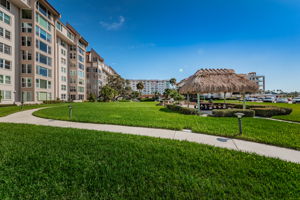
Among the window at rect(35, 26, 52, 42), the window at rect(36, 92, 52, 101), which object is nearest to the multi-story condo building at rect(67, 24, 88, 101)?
the window at rect(36, 92, 52, 101)

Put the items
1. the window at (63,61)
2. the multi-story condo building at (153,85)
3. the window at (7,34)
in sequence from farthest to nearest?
the multi-story condo building at (153,85)
the window at (63,61)
the window at (7,34)

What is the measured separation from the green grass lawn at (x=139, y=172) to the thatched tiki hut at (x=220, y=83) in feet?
34.4

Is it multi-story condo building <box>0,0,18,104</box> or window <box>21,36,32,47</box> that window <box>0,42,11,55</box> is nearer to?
multi-story condo building <box>0,0,18,104</box>

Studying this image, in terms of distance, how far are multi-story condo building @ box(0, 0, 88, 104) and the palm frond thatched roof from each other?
961 inches

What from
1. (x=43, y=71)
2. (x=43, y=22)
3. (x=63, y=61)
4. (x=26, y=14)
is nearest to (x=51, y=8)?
(x=43, y=22)

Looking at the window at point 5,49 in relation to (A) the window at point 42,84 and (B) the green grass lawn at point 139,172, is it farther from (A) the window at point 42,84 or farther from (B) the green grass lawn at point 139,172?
(B) the green grass lawn at point 139,172

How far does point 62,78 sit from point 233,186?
4145 cm

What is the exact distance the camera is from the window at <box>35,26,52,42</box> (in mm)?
25237

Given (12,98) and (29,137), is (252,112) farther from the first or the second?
(12,98)

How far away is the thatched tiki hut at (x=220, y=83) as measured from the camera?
13195 millimetres

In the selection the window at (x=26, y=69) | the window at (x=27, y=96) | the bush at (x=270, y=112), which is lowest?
the bush at (x=270, y=112)

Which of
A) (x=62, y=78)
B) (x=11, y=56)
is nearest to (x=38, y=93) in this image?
(x=11, y=56)

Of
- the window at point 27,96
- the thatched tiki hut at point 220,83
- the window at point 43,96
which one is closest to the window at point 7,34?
the window at point 27,96

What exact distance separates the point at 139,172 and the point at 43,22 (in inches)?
1482
